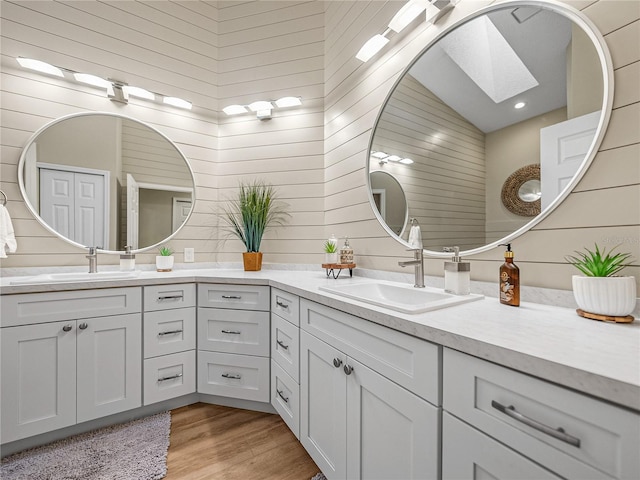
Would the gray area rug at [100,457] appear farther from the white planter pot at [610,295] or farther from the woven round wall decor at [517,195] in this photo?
the woven round wall decor at [517,195]

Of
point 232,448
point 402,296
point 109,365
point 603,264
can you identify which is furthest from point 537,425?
point 109,365

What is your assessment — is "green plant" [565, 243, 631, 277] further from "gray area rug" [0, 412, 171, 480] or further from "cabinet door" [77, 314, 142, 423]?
"cabinet door" [77, 314, 142, 423]

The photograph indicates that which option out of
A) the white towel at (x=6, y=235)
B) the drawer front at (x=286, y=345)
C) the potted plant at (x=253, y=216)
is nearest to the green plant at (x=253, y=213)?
the potted plant at (x=253, y=216)

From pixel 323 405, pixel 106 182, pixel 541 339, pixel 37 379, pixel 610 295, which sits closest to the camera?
pixel 541 339

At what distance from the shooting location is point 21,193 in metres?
1.97

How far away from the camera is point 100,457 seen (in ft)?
4.93

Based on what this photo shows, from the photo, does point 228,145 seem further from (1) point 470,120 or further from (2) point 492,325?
(2) point 492,325

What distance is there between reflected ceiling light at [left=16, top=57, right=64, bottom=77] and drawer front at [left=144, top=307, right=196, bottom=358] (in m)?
1.82

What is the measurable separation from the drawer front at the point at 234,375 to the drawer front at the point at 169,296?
370 millimetres

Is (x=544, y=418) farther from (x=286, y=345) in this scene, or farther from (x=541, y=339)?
(x=286, y=345)

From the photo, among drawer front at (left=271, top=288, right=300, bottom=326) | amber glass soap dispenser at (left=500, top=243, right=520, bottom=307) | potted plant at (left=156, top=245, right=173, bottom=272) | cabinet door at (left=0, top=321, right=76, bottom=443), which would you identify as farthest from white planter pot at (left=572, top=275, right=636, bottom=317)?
potted plant at (left=156, top=245, right=173, bottom=272)

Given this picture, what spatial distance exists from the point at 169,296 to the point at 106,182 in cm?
107

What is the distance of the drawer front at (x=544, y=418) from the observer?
49cm

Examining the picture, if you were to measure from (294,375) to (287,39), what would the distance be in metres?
2.67
